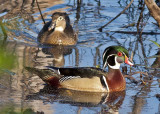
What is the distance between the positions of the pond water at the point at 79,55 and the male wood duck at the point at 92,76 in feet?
0.44

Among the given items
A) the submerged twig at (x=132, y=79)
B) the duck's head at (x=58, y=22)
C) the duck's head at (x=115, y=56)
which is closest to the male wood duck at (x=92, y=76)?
the duck's head at (x=115, y=56)

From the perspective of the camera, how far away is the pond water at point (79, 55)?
6.05m

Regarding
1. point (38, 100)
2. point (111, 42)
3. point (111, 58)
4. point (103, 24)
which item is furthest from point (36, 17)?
point (38, 100)

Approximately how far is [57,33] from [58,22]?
27 cm

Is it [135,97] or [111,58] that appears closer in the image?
[135,97]

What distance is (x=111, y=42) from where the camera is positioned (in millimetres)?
9711

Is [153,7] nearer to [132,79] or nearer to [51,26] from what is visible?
[132,79]

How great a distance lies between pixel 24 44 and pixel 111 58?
302cm

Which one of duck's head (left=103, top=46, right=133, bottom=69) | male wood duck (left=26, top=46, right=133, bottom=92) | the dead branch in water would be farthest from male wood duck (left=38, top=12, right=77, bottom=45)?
duck's head (left=103, top=46, right=133, bottom=69)

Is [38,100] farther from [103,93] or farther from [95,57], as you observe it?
[95,57]

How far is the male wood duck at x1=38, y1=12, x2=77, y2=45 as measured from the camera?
999 cm

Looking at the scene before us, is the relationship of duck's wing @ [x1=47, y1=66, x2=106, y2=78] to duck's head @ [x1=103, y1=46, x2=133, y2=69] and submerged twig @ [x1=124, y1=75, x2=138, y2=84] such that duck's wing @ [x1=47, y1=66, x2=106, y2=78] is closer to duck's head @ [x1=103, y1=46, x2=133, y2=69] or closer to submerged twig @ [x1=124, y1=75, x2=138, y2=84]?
duck's head @ [x1=103, y1=46, x2=133, y2=69]

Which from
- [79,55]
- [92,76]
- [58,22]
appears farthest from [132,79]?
[58,22]

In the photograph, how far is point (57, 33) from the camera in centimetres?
1030
